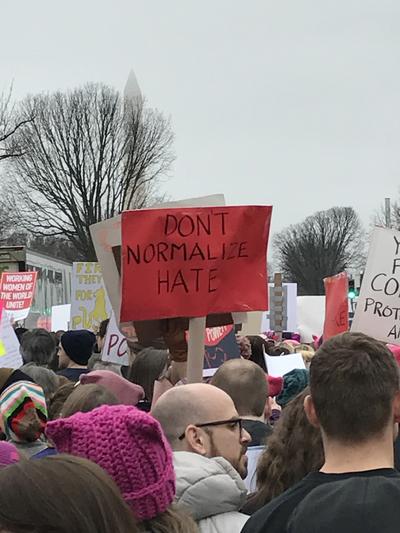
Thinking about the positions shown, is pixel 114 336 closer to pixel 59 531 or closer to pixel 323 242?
pixel 59 531

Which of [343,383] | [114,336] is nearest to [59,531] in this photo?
[343,383]

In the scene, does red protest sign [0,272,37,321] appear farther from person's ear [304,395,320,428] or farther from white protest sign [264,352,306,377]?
person's ear [304,395,320,428]

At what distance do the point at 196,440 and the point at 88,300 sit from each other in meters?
8.91

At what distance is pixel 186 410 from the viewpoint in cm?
297

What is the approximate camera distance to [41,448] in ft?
13.5

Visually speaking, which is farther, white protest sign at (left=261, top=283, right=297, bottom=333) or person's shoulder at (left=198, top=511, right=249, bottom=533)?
white protest sign at (left=261, top=283, right=297, bottom=333)

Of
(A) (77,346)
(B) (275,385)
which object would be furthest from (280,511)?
(A) (77,346)

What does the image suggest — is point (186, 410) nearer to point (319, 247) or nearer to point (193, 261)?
point (193, 261)

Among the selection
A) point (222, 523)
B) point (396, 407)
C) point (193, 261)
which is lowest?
point (222, 523)

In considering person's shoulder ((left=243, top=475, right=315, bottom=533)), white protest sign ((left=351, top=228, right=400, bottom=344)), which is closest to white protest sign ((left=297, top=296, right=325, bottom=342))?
white protest sign ((left=351, top=228, right=400, bottom=344))

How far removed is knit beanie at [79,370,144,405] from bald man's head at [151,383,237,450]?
1750mm

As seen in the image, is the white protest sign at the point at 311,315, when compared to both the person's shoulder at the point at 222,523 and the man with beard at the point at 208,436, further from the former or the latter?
the person's shoulder at the point at 222,523

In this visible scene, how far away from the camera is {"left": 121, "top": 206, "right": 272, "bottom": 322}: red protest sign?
14.8 feet

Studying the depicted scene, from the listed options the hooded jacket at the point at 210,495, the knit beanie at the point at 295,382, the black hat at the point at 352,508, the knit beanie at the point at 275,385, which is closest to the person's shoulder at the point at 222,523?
the hooded jacket at the point at 210,495
